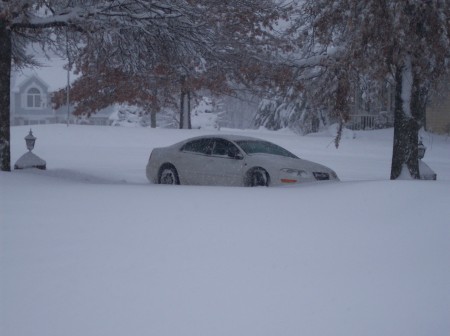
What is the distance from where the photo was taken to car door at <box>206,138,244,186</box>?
11000 mm

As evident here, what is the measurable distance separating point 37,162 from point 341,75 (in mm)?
7874

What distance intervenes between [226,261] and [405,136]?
7.68 meters

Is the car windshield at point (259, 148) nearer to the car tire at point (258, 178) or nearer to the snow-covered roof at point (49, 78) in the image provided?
the car tire at point (258, 178)

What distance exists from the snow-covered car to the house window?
39.9 m

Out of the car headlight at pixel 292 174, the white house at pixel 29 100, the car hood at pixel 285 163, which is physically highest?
the white house at pixel 29 100

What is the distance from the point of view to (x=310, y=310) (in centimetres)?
399

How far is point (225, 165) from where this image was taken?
11.2 metres

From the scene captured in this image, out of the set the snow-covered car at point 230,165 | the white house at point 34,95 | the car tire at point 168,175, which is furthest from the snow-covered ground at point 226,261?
the white house at point 34,95

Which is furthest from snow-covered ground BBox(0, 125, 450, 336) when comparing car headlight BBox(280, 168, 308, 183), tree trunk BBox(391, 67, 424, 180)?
tree trunk BBox(391, 67, 424, 180)

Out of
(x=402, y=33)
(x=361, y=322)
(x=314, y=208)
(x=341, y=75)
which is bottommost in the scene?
(x=361, y=322)

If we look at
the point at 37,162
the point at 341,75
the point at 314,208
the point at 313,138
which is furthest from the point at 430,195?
the point at 313,138

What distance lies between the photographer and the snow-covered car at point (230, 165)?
1060 cm

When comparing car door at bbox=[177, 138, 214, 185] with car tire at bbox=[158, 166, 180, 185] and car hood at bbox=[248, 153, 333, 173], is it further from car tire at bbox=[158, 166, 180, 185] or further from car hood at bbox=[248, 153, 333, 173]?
car hood at bbox=[248, 153, 333, 173]

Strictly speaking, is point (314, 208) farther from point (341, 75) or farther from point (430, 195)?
point (341, 75)
